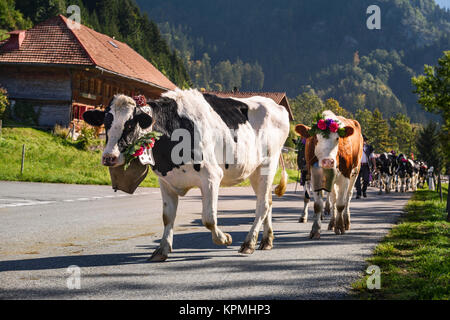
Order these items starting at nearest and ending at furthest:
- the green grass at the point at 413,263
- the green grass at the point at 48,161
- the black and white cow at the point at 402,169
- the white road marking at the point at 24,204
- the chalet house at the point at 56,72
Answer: the green grass at the point at 413,263 → the white road marking at the point at 24,204 → the green grass at the point at 48,161 → the black and white cow at the point at 402,169 → the chalet house at the point at 56,72

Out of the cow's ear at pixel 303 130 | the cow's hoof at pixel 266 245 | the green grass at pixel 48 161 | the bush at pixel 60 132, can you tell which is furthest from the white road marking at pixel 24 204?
the bush at pixel 60 132

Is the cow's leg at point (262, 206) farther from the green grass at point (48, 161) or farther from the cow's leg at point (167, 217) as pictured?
the green grass at point (48, 161)

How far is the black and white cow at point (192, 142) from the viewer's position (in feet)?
18.3

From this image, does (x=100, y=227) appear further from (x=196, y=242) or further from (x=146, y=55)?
(x=146, y=55)

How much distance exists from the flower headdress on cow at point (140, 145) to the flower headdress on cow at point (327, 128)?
381cm

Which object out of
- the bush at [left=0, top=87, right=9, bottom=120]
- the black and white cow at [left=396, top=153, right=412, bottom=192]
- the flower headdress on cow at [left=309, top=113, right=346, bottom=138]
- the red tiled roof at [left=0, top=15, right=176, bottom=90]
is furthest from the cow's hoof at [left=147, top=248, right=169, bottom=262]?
the red tiled roof at [left=0, top=15, right=176, bottom=90]

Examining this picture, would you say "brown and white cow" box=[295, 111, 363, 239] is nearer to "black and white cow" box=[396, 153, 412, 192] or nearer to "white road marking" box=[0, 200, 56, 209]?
"white road marking" box=[0, 200, 56, 209]

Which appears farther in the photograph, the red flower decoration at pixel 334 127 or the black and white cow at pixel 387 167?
the black and white cow at pixel 387 167

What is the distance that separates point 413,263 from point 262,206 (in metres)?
2.00

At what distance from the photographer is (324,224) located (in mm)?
11195

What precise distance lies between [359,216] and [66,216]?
684cm

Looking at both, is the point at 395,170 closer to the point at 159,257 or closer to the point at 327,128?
the point at 327,128
